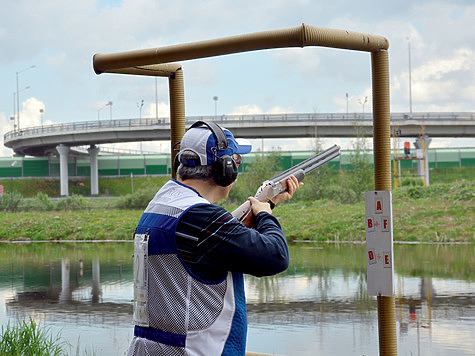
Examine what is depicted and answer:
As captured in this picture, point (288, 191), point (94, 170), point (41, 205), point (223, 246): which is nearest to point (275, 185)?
point (288, 191)

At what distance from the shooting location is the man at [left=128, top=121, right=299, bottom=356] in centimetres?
232

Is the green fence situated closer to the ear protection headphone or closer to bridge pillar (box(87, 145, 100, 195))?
bridge pillar (box(87, 145, 100, 195))

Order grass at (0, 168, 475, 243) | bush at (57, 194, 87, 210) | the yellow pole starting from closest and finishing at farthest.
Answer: the yellow pole < grass at (0, 168, 475, 243) < bush at (57, 194, 87, 210)

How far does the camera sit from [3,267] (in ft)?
57.9

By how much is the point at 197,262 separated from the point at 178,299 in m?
0.18

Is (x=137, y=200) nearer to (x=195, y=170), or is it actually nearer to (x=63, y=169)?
(x=63, y=169)

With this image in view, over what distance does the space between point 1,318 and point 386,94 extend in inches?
346

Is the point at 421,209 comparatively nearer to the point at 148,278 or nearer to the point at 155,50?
the point at 155,50

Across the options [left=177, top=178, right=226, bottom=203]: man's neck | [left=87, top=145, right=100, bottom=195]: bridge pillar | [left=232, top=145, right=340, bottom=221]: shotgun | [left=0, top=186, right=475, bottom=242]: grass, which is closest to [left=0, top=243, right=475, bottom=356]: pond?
[left=0, top=186, right=475, bottom=242]: grass

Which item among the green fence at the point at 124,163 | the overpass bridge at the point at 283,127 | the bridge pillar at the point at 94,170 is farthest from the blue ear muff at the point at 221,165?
the bridge pillar at the point at 94,170

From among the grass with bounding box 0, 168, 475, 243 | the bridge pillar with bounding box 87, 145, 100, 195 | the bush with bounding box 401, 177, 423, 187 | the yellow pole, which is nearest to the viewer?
the yellow pole

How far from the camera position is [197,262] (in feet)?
7.70

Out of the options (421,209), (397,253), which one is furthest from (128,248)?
(421,209)

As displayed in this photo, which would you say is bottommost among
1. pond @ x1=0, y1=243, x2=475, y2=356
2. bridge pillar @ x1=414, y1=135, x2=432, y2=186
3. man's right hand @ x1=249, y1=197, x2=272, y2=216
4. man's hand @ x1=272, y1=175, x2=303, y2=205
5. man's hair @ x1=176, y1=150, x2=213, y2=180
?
pond @ x1=0, y1=243, x2=475, y2=356
